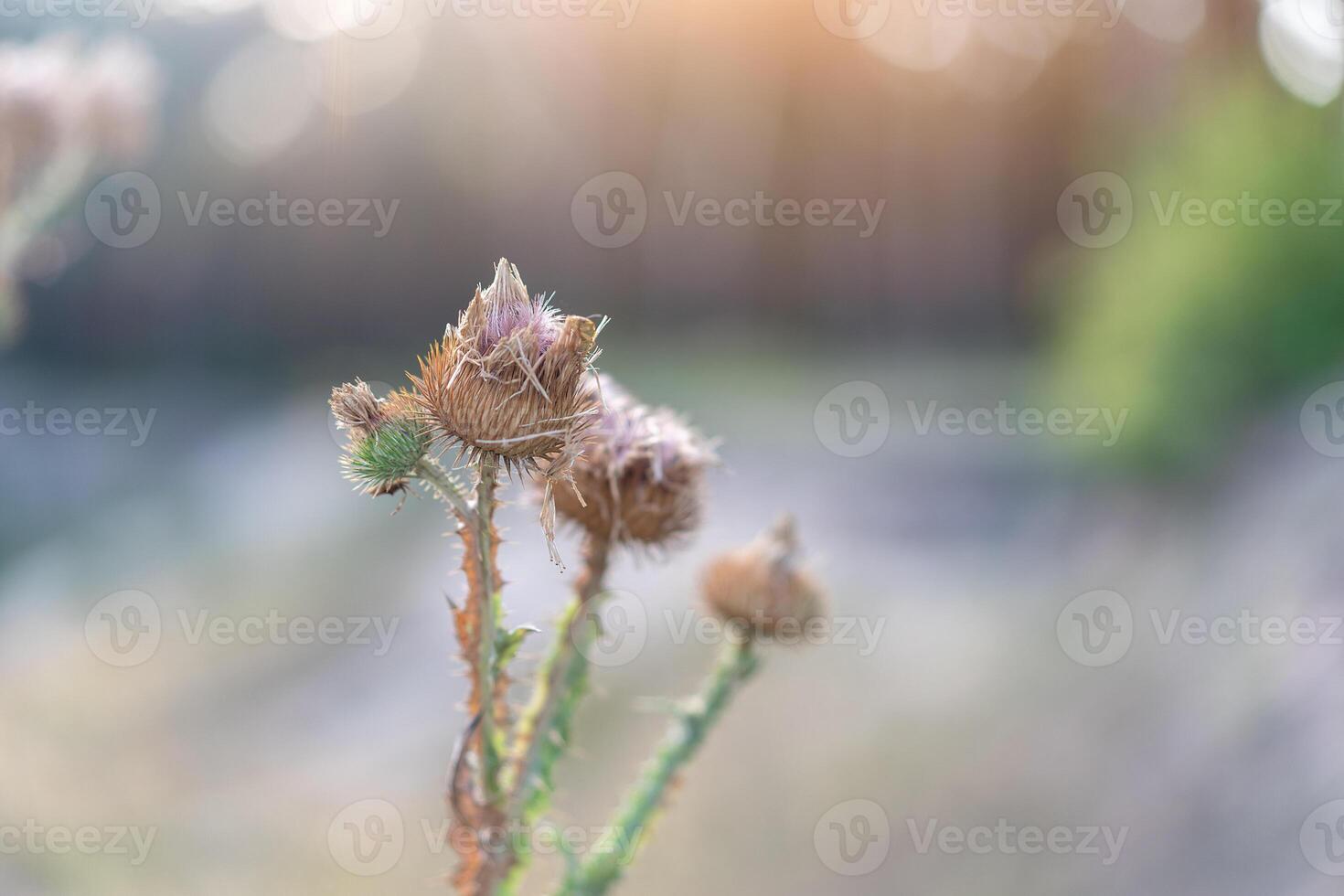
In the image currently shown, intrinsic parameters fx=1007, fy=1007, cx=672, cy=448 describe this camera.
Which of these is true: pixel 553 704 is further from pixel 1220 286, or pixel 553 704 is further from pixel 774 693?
pixel 1220 286

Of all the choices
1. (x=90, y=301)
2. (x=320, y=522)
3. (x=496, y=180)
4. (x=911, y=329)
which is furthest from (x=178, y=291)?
(x=911, y=329)

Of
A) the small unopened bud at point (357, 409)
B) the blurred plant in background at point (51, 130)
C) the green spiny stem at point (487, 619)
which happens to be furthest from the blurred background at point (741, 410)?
the small unopened bud at point (357, 409)

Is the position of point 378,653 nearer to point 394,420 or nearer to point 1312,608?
point 1312,608

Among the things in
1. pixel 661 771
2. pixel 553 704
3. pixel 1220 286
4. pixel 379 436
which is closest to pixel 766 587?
pixel 661 771

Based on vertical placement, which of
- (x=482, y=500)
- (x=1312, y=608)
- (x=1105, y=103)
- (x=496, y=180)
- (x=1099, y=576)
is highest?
(x=1105, y=103)

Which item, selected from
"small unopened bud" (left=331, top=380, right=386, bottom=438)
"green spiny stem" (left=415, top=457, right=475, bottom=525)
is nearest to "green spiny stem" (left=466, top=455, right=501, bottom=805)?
"green spiny stem" (left=415, top=457, right=475, bottom=525)

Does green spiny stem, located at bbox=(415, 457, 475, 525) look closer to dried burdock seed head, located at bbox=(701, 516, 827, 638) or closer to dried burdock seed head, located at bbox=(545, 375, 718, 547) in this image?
dried burdock seed head, located at bbox=(545, 375, 718, 547)

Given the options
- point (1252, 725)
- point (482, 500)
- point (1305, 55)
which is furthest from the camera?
point (1305, 55)
